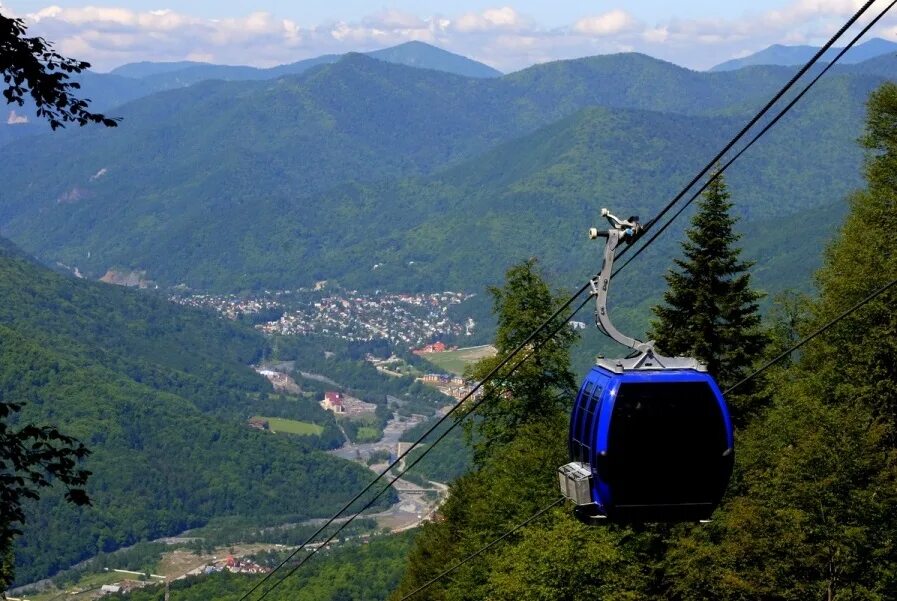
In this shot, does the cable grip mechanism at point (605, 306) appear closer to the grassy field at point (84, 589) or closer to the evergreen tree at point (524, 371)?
the evergreen tree at point (524, 371)

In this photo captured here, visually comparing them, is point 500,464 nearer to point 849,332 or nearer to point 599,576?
point 599,576

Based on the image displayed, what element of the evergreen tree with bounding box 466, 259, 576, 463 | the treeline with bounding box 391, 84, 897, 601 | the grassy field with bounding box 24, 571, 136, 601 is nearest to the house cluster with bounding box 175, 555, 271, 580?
the grassy field with bounding box 24, 571, 136, 601

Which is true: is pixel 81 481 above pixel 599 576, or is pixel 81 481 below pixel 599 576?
above


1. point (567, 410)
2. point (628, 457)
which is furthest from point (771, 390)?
point (628, 457)

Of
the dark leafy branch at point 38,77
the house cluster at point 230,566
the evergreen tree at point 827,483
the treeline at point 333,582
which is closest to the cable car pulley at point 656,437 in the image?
the dark leafy branch at point 38,77

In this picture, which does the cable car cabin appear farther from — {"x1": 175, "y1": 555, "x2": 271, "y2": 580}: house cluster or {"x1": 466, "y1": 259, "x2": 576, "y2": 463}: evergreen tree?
{"x1": 175, "y1": 555, "x2": 271, "y2": 580}: house cluster

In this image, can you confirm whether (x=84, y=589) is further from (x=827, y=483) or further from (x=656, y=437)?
(x=656, y=437)

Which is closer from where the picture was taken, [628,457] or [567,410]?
[628,457]
